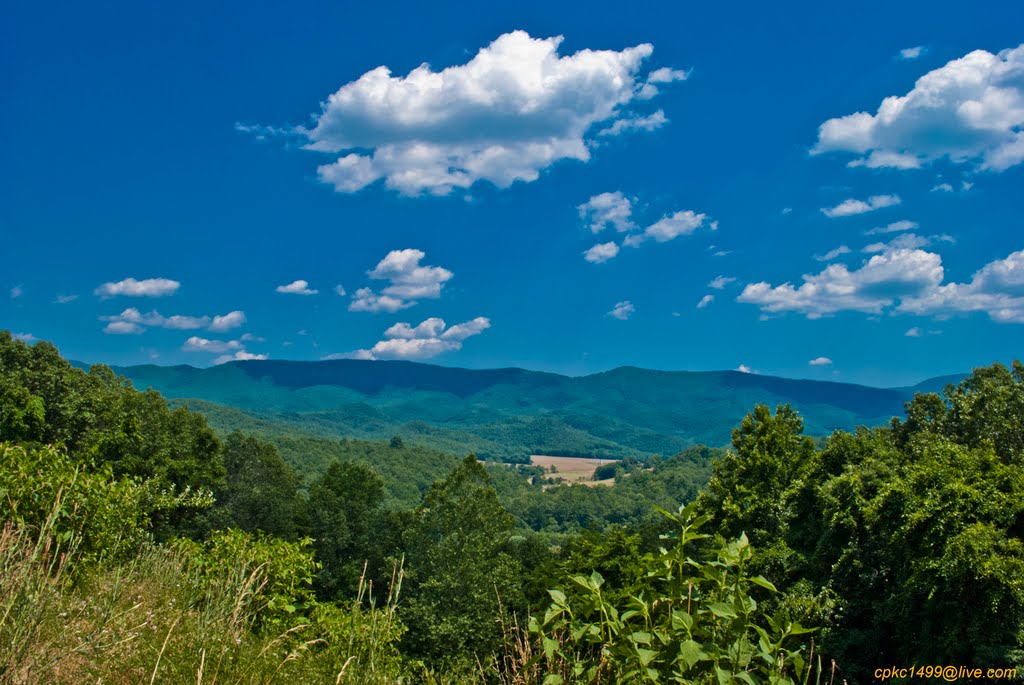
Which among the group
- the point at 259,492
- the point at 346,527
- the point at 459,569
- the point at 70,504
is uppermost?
the point at 70,504

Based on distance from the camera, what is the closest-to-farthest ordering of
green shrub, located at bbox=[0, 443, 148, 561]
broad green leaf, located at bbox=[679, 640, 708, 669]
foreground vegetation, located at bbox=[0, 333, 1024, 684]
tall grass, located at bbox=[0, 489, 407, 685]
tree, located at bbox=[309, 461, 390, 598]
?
broad green leaf, located at bbox=[679, 640, 708, 669] < foreground vegetation, located at bbox=[0, 333, 1024, 684] < tall grass, located at bbox=[0, 489, 407, 685] < green shrub, located at bbox=[0, 443, 148, 561] < tree, located at bbox=[309, 461, 390, 598]

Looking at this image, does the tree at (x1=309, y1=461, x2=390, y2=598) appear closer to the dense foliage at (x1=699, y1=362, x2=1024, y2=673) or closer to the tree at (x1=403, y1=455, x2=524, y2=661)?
the tree at (x1=403, y1=455, x2=524, y2=661)

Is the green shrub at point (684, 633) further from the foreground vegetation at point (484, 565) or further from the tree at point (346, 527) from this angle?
the tree at point (346, 527)

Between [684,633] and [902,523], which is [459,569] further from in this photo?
[684,633]

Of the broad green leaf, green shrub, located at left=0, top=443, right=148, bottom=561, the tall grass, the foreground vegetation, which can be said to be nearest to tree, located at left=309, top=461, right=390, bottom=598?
the foreground vegetation

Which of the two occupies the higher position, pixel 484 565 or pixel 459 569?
pixel 484 565

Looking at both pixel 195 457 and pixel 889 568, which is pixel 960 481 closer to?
pixel 889 568

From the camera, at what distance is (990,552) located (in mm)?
12297

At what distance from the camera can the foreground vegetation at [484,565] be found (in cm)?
281

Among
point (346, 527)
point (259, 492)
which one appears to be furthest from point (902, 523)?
point (259, 492)

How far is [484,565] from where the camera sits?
2639cm

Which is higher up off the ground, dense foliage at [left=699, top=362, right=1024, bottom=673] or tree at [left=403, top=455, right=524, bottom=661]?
dense foliage at [left=699, top=362, right=1024, bottom=673]

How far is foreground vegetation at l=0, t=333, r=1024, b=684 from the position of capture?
2811 millimetres

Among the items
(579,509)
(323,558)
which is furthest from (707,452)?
(323,558)
